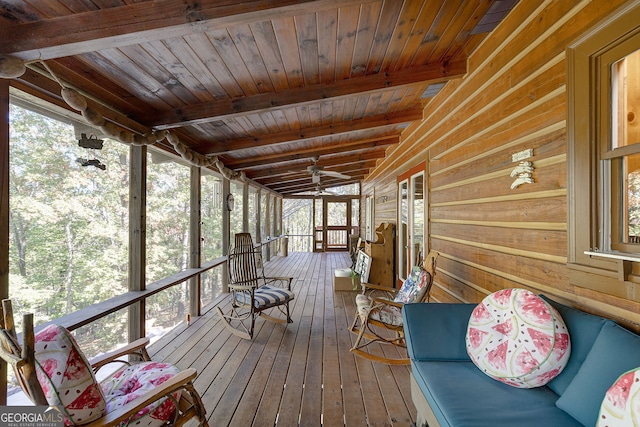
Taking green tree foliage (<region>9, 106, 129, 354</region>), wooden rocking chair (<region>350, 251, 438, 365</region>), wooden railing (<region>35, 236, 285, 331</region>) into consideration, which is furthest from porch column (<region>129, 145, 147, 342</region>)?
wooden rocking chair (<region>350, 251, 438, 365</region>)

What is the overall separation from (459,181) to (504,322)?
152 centimetres

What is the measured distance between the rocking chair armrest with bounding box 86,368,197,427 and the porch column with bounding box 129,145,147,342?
5.54 ft

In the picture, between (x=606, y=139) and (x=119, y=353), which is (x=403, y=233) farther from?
(x=119, y=353)

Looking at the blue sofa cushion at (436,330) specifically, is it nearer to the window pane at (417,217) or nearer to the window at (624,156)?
the window at (624,156)

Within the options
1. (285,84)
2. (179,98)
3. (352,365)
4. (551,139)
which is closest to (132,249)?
(179,98)

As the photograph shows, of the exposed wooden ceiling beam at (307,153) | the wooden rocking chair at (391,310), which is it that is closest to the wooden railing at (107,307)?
the wooden rocking chair at (391,310)

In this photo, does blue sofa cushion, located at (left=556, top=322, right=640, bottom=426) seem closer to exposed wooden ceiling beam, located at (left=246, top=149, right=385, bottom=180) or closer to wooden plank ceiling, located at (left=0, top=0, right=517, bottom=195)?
wooden plank ceiling, located at (left=0, top=0, right=517, bottom=195)

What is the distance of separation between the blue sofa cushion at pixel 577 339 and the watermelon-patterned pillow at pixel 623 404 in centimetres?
35

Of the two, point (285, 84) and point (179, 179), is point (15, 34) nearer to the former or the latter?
point (285, 84)

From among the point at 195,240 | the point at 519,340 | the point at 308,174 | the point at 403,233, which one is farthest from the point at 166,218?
the point at 519,340

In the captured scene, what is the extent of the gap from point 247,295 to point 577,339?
286 centimetres

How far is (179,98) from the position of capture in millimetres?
2500

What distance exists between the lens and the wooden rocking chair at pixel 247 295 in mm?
3152

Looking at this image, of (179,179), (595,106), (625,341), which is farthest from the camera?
(179,179)
